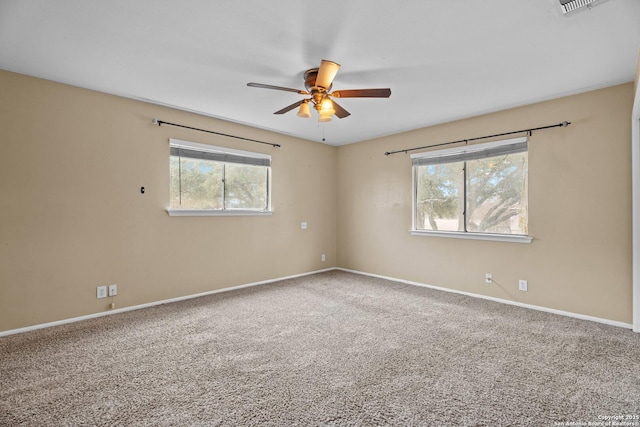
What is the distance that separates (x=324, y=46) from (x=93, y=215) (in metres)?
2.94

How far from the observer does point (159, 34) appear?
226 cm

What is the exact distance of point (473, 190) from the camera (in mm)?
4199

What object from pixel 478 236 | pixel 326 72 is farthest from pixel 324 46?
pixel 478 236

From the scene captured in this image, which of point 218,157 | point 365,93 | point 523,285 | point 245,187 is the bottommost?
point 523,285

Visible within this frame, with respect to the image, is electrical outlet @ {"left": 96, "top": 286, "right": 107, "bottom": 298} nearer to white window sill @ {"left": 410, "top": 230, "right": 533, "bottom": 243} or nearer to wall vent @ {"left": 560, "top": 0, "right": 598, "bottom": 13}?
white window sill @ {"left": 410, "top": 230, "right": 533, "bottom": 243}

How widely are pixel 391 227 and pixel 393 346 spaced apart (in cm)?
270

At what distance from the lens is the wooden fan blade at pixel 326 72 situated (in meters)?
2.38

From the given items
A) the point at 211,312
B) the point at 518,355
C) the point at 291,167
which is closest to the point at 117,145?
the point at 211,312

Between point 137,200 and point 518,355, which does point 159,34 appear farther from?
point 518,355

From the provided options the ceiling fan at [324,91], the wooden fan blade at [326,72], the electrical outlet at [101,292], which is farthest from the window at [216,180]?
the wooden fan blade at [326,72]

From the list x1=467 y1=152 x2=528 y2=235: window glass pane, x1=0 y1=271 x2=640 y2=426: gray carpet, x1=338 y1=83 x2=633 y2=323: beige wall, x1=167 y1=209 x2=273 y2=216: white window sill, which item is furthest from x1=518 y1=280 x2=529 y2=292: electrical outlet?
x1=167 y1=209 x2=273 y2=216: white window sill

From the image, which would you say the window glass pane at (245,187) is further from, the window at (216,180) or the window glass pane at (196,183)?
the window glass pane at (196,183)

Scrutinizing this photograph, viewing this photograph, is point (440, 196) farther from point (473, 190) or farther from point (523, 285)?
point (523, 285)

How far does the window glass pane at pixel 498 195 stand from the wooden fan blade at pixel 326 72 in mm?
2589
